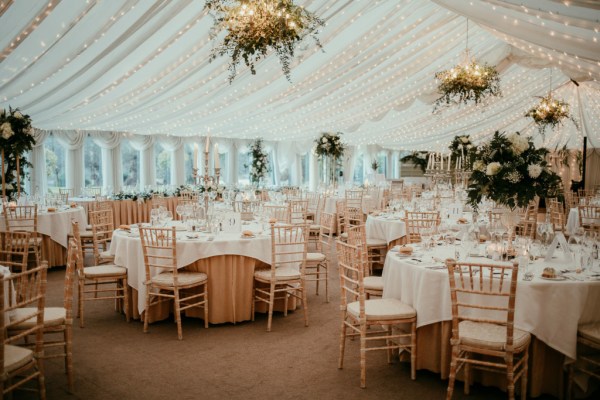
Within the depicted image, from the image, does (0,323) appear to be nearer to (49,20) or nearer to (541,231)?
(49,20)

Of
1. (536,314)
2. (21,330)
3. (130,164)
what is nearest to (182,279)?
(21,330)

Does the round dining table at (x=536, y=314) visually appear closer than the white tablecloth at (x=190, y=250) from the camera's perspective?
Answer: Yes

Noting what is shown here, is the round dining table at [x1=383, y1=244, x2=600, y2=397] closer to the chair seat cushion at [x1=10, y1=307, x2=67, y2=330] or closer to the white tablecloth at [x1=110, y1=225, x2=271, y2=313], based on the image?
the white tablecloth at [x1=110, y1=225, x2=271, y2=313]

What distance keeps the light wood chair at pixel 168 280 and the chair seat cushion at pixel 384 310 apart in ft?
5.72

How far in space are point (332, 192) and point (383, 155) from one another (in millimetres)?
11933

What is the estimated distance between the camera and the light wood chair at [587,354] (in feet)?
11.3

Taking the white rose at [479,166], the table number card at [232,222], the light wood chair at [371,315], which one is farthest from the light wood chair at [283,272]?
the white rose at [479,166]

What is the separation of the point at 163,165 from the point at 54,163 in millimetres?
3432

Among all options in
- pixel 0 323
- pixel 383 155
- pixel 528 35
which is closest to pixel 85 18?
pixel 0 323

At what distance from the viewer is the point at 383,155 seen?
24109 mm

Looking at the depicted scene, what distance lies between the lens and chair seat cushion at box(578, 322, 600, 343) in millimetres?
3418

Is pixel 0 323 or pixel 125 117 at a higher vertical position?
pixel 125 117

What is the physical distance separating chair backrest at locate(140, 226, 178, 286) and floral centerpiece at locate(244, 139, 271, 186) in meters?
11.8

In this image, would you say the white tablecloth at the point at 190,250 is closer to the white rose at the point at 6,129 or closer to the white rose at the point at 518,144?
the white rose at the point at 518,144
